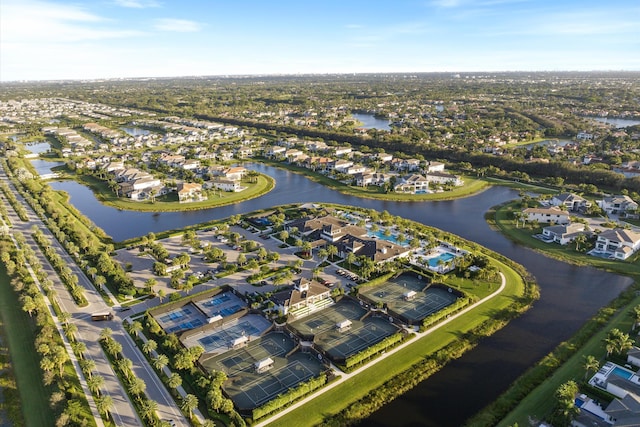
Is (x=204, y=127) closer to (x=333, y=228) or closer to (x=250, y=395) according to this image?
(x=333, y=228)

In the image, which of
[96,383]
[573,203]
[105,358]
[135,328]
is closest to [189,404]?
[96,383]

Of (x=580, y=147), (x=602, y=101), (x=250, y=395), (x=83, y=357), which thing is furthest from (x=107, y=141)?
(x=602, y=101)

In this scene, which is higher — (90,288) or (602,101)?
(602,101)

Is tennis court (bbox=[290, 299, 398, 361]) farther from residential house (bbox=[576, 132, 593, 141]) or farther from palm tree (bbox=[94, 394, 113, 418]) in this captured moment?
residential house (bbox=[576, 132, 593, 141])

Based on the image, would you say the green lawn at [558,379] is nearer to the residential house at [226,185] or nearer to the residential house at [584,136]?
the residential house at [226,185]

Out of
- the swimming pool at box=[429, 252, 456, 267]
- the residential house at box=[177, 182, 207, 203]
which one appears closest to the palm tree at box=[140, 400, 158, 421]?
the swimming pool at box=[429, 252, 456, 267]

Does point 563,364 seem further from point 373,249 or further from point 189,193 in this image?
point 189,193

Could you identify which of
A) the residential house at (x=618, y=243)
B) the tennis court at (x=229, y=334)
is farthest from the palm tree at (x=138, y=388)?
the residential house at (x=618, y=243)
